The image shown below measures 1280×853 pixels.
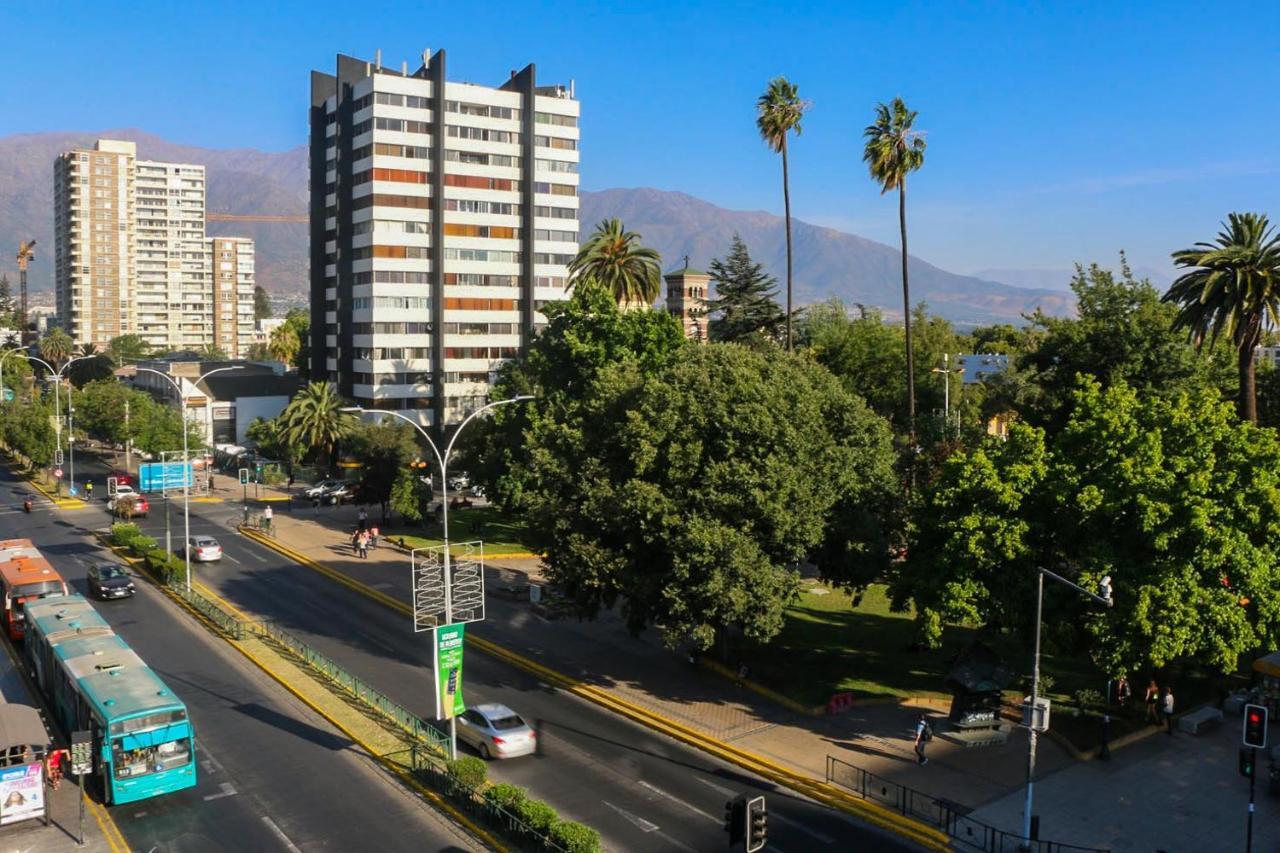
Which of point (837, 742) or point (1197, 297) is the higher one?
point (1197, 297)

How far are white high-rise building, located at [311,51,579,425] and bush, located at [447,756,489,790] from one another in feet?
246

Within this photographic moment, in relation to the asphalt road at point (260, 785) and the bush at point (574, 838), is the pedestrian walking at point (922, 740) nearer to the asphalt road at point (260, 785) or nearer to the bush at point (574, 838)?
the bush at point (574, 838)

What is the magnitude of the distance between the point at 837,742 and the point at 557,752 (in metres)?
8.34

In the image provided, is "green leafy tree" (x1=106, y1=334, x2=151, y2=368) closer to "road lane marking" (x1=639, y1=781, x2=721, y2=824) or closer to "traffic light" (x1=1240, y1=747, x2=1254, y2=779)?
"road lane marking" (x1=639, y1=781, x2=721, y2=824)

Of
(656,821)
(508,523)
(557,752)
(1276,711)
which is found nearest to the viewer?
(656,821)

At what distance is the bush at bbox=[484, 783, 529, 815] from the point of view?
78.5 feet

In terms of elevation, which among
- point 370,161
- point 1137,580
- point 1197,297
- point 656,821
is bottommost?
point 656,821

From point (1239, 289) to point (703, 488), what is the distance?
26513mm

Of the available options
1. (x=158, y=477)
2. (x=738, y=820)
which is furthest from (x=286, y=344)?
(x=738, y=820)

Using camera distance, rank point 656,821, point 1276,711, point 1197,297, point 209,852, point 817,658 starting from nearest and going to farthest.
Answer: point 209,852
point 656,821
point 1276,711
point 817,658
point 1197,297

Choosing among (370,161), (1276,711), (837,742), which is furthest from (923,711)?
(370,161)

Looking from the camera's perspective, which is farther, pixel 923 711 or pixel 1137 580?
pixel 923 711

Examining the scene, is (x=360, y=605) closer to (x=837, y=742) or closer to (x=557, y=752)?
(x=557, y=752)

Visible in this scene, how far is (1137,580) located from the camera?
95.2 ft
